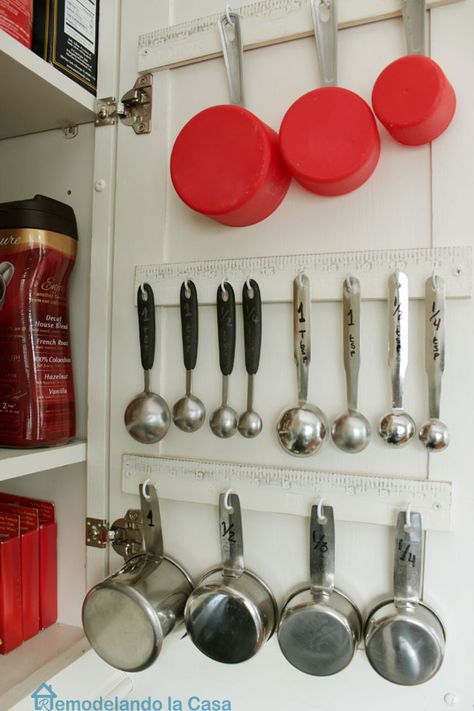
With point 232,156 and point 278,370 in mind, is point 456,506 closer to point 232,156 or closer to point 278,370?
point 278,370

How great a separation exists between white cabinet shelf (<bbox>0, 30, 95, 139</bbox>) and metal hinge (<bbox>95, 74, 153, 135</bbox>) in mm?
28

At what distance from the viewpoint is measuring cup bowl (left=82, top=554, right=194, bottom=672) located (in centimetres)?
82

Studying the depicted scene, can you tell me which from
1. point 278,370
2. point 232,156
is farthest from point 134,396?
point 232,156

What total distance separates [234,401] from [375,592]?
1.09 feet

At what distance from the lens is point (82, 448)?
96 cm

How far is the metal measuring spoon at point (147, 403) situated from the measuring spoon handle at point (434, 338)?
0.39 m

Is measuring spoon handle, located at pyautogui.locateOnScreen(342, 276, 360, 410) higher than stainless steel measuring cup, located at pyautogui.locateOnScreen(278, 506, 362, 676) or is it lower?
higher

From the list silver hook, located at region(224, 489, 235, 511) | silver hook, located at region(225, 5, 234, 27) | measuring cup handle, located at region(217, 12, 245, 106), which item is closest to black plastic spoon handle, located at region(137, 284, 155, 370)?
silver hook, located at region(224, 489, 235, 511)

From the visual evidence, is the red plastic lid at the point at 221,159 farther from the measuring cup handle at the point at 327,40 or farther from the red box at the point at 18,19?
the red box at the point at 18,19

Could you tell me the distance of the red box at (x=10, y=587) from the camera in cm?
91

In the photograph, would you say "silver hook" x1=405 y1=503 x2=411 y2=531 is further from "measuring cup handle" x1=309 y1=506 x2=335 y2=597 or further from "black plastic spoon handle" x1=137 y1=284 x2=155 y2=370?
"black plastic spoon handle" x1=137 y1=284 x2=155 y2=370

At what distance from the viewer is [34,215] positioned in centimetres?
90

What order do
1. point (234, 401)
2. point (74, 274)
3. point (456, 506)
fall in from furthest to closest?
point (74, 274), point (234, 401), point (456, 506)

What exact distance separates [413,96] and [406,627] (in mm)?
665
